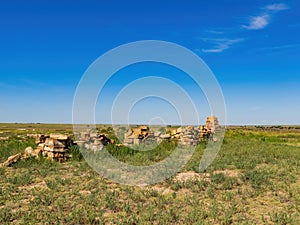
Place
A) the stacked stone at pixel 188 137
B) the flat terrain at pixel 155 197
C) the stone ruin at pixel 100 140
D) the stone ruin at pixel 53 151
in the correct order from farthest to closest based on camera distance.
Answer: the stacked stone at pixel 188 137, the stone ruin at pixel 100 140, the stone ruin at pixel 53 151, the flat terrain at pixel 155 197

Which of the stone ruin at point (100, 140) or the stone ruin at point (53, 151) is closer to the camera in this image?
the stone ruin at point (53, 151)

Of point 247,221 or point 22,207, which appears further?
point 22,207

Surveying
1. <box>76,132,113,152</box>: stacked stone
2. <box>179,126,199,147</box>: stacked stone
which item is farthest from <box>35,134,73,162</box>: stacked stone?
<box>179,126,199,147</box>: stacked stone

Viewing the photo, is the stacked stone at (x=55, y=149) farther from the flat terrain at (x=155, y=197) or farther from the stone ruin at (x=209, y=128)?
the stone ruin at (x=209, y=128)

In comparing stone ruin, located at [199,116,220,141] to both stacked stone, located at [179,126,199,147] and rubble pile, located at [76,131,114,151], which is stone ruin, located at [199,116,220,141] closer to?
stacked stone, located at [179,126,199,147]

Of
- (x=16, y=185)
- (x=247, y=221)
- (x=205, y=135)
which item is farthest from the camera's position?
(x=205, y=135)

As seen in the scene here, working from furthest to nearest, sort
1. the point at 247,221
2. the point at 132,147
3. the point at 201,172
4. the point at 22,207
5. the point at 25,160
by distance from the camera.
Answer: the point at 132,147 < the point at 25,160 < the point at 201,172 < the point at 22,207 < the point at 247,221

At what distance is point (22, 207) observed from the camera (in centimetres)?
861

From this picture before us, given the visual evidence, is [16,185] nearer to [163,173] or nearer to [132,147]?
[163,173]

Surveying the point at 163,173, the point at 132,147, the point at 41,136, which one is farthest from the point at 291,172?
the point at 41,136

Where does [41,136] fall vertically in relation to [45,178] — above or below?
above

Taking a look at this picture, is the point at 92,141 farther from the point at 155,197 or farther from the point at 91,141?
the point at 155,197

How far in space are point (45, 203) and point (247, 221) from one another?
18.0 feet

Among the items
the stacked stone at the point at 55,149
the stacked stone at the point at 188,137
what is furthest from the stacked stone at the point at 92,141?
the stacked stone at the point at 188,137
